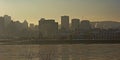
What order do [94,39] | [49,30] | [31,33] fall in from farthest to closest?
1. [94,39]
2. [31,33]
3. [49,30]

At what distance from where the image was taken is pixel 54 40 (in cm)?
4297

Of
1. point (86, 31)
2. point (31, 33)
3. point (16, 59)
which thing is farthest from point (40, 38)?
point (16, 59)

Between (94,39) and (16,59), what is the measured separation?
2168 centimetres

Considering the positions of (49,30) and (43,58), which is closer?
(43,58)

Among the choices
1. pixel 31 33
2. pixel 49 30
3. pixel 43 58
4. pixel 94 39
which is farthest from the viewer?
pixel 94 39

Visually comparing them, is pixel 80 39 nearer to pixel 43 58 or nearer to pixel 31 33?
pixel 31 33

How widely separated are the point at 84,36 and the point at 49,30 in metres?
4.53

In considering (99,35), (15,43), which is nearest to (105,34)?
(99,35)

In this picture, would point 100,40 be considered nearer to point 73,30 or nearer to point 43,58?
point 73,30

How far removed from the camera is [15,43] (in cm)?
4472

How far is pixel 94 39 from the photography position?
44031 millimetres

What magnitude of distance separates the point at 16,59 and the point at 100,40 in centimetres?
2103

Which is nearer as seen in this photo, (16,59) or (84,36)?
(16,59)

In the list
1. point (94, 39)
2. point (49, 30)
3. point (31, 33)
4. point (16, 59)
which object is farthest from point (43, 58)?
→ point (94, 39)
